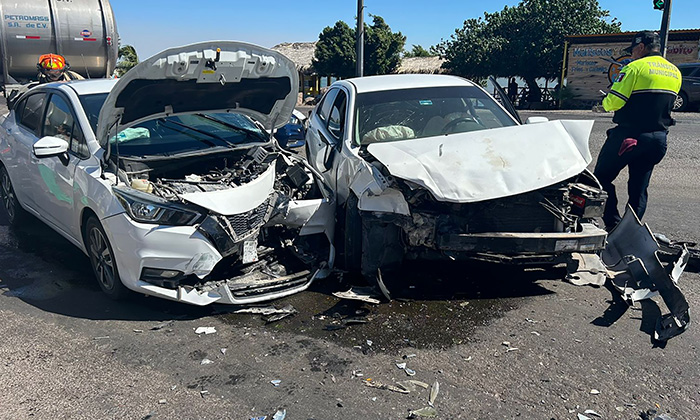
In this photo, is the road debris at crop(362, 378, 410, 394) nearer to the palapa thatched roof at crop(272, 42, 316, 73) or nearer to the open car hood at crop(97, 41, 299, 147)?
the open car hood at crop(97, 41, 299, 147)

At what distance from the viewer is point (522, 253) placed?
14.9 ft

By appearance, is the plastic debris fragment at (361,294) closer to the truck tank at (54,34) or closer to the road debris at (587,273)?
the road debris at (587,273)

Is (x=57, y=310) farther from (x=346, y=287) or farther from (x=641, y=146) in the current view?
(x=641, y=146)

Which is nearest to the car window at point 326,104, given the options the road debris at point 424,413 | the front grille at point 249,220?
the front grille at point 249,220

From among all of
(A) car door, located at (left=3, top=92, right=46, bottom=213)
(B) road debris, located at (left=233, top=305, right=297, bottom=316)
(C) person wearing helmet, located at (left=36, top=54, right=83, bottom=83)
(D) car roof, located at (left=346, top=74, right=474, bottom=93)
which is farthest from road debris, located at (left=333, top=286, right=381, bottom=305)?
(C) person wearing helmet, located at (left=36, top=54, right=83, bottom=83)

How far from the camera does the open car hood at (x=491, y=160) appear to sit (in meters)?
4.42

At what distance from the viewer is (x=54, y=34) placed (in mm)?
14508

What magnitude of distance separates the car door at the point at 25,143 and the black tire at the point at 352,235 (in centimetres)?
343

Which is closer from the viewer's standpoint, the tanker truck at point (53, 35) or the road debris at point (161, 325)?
the road debris at point (161, 325)

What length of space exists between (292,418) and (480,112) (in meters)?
4.00

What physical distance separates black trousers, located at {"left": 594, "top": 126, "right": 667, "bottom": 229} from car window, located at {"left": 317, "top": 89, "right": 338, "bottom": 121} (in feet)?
9.98

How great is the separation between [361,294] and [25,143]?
159 inches

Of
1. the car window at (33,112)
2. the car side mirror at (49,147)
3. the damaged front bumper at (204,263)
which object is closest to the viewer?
the damaged front bumper at (204,263)

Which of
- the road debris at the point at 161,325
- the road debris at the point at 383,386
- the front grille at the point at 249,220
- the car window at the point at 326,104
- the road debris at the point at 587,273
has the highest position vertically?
the car window at the point at 326,104
